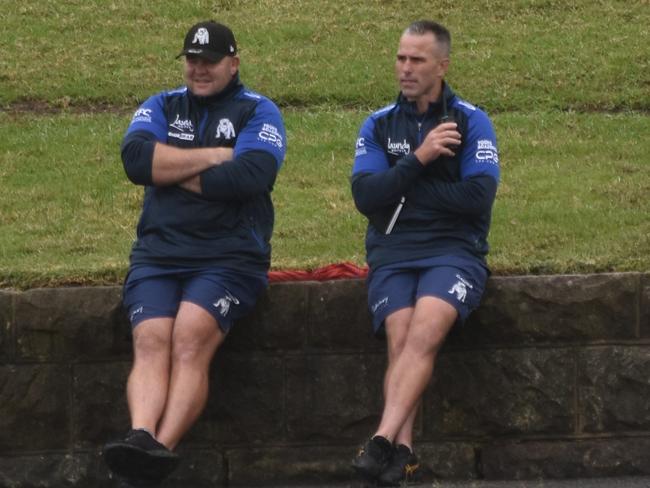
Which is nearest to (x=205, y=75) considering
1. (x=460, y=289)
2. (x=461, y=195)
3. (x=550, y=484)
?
(x=461, y=195)

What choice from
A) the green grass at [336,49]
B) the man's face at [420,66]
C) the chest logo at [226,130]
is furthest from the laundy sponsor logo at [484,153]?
the green grass at [336,49]

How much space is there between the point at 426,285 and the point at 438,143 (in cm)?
57

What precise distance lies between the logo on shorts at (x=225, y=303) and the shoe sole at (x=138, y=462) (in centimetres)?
70

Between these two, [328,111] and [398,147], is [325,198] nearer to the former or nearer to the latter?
[398,147]

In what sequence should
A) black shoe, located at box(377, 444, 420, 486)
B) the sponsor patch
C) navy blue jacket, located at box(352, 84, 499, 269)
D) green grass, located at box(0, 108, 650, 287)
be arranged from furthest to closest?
green grass, located at box(0, 108, 650, 287)
the sponsor patch
navy blue jacket, located at box(352, 84, 499, 269)
black shoe, located at box(377, 444, 420, 486)

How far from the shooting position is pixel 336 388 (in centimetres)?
709

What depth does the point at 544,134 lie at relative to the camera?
11125mm

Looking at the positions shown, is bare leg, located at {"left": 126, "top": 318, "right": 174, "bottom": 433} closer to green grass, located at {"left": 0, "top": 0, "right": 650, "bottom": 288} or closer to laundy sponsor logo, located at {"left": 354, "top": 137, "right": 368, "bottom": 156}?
green grass, located at {"left": 0, "top": 0, "right": 650, "bottom": 288}

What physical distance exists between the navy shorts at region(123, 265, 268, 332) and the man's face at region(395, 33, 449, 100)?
1022 mm

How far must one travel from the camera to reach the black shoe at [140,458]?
20.0 feet

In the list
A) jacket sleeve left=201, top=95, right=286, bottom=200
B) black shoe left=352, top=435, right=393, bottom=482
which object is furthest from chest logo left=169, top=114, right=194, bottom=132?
black shoe left=352, top=435, right=393, bottom=482

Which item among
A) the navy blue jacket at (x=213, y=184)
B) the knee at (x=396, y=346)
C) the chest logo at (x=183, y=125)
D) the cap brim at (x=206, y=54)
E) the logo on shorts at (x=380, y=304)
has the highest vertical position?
the cap brim at (x=206, y=54)

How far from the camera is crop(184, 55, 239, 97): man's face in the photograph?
272 inches

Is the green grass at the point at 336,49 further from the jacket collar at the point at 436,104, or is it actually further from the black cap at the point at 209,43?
the black cap at the point at 209,43
